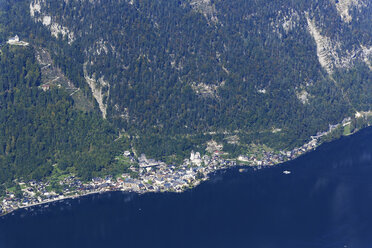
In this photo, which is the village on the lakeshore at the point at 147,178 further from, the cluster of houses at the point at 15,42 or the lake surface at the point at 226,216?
the cluster of houses at the point at 15,42

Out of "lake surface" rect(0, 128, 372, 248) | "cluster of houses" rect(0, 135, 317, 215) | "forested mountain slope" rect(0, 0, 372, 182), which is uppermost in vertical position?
"forested mountain slope" rect(0, 0, 372, 182)

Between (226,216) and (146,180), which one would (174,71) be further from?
Answer: (226,216)

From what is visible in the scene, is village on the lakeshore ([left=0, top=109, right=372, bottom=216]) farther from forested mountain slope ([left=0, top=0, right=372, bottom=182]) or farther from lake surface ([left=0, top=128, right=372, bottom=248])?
forested mountain slope ([left=0, top=0, right=372, bottom=182])

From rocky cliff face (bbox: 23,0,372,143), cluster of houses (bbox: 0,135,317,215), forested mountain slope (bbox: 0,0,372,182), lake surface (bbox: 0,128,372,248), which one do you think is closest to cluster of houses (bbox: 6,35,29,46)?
forested mountain slope (bbox: 0,0,372,182)

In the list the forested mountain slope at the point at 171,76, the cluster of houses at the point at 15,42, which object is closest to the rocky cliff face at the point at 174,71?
the forested mountain slope at the point at 171,76

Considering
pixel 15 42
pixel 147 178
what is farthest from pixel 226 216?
pixel 15 42
